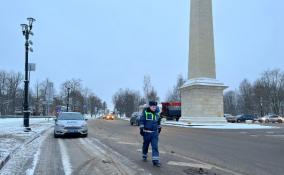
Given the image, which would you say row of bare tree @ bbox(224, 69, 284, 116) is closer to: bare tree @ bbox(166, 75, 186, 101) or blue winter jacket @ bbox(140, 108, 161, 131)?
bare tree @ bbox(166, 75, 186, 101)

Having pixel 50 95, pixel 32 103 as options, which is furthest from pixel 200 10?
A: pixel 32 103

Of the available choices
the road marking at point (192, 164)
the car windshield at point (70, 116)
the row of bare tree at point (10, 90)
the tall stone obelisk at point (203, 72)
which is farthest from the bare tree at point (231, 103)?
the road marking at point (192, 164)

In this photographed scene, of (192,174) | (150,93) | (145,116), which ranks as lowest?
(192,174)

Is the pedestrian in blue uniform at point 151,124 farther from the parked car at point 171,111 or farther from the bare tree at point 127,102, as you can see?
the bare tree at point 127,102

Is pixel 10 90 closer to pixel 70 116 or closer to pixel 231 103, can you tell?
pixel 231 103

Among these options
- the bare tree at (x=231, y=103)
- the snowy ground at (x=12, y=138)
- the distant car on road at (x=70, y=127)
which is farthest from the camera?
the bare tree at (x=231, y=103)

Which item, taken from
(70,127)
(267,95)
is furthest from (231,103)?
(70,127)

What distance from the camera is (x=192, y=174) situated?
901 cm

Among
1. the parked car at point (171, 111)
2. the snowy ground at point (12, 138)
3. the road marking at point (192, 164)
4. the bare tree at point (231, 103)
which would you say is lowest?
the road marking at point (192, 164)

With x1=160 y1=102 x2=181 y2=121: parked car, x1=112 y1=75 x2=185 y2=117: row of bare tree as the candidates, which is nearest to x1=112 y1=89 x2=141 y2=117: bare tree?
x1=112 y1=75 x2=185 y2=117: row of bare tree

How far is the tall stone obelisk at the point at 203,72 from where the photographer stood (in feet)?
141

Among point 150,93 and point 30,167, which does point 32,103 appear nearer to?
point 150,93

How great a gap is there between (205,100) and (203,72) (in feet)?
10.0

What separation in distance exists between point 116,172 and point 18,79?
380ft
